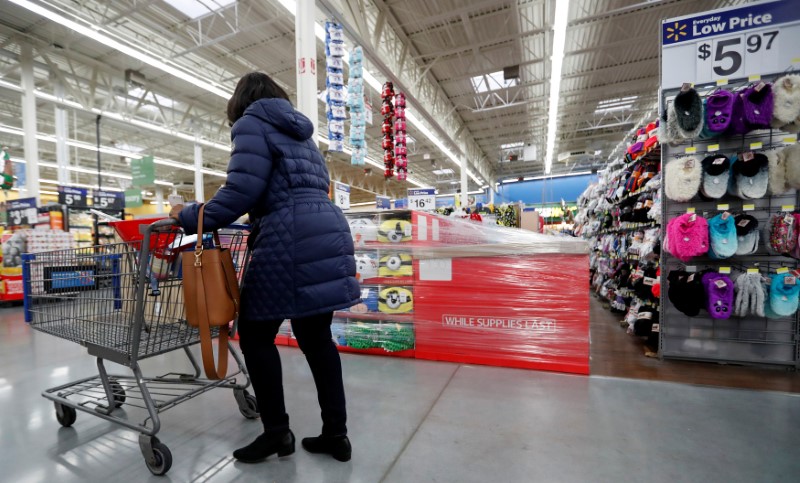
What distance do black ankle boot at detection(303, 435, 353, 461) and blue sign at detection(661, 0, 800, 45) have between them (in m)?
3.77

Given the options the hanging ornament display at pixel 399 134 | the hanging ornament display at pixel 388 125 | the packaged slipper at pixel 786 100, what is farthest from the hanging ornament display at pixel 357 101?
the packaged slipper at pixel 786 100

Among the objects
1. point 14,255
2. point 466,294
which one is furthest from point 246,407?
point 14,255

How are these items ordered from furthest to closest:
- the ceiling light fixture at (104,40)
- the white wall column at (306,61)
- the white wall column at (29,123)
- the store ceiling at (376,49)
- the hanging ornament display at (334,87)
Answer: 1. the white wall column at (29,123)
2. the store ceiling at (376,49)
3. the ceiling light fixture at (104,40)
4. the hanging ornament display at (334,87)
5. the white wall column at (306,61)

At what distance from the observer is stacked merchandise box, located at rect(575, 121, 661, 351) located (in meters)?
3.36

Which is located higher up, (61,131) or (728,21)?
(61,131)

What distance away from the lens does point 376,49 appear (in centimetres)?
674

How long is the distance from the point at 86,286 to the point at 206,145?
12.3 meters

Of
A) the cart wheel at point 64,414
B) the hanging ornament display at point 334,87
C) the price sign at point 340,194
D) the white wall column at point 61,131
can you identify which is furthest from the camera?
the white wall column at point 61,131

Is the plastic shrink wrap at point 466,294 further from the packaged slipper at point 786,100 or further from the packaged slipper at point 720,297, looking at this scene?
the packaged slipper at point 786,100

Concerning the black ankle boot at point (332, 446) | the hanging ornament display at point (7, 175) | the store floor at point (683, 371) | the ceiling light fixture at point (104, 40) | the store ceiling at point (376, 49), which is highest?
the store ceiling at point (376, 49)

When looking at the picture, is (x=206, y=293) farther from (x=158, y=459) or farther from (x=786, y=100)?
(x=786, y=100)

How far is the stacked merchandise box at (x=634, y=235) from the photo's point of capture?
336 cm

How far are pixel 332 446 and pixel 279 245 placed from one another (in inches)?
35.4

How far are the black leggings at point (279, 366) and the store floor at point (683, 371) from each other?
198cm
